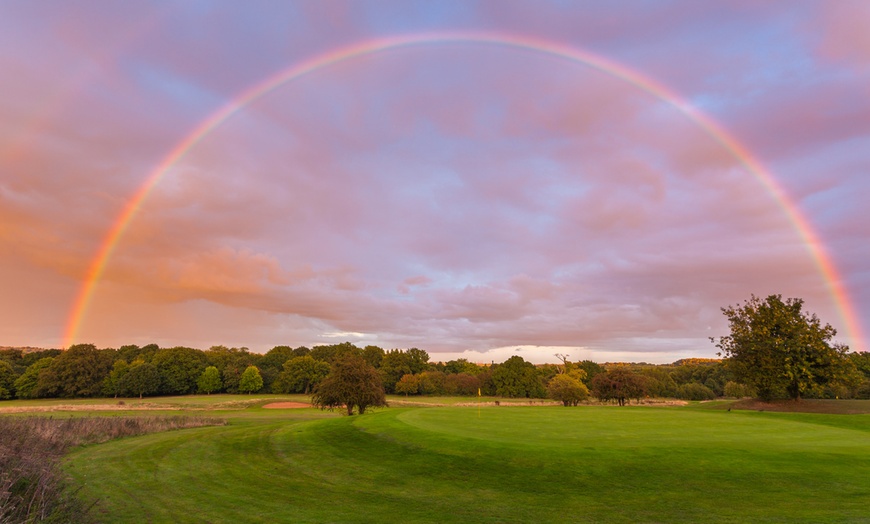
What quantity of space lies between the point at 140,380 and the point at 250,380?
25.4 metres

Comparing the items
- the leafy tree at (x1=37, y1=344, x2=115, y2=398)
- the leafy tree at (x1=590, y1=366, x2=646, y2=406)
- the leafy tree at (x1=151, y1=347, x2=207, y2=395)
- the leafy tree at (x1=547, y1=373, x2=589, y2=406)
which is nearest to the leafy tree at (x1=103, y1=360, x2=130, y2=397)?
the leafy tree at (x1=37, y1=344, x2=115, y2=398)

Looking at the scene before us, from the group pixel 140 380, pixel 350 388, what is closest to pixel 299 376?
pixel 140 380

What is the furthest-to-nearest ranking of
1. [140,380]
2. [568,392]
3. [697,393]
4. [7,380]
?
[7,380], [140,380], [697,393], [568,392]

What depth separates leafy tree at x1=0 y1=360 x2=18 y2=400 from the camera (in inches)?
4439

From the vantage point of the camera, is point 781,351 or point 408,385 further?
point 408,385

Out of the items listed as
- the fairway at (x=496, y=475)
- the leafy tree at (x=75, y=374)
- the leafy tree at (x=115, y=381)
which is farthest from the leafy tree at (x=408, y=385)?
the fairway at (x=496, y=475)

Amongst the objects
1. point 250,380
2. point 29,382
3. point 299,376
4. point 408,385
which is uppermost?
point 299,376

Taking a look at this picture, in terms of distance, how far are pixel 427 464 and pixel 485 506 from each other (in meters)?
5.06

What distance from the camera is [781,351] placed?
4212 cm

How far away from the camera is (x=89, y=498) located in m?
14.6

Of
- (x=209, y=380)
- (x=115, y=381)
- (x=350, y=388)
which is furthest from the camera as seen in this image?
(x=209, y=380)

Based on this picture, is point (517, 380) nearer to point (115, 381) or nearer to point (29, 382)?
point (115, 381)

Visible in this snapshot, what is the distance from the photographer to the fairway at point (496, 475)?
42.1 ft

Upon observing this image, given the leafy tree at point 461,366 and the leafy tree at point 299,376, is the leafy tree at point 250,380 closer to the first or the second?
the leafy tree at point 299,376
